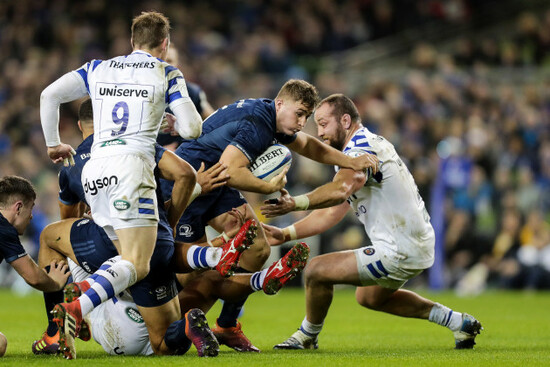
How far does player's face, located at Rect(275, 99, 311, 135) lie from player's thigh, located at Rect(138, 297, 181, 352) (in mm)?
1794

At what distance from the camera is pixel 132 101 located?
6.52 meters

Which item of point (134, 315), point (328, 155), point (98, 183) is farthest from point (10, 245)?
point (328, 155)

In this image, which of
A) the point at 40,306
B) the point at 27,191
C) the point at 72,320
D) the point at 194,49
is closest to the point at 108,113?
the point at 27,191

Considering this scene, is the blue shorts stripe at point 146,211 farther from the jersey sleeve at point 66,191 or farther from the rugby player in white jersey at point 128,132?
the jersey sleeve at point 66,191

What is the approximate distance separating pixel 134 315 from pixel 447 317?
272 cm

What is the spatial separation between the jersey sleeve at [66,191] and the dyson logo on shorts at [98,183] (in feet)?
2.11

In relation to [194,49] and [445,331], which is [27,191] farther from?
[194,49]

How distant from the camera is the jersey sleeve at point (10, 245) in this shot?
6781 millimetres

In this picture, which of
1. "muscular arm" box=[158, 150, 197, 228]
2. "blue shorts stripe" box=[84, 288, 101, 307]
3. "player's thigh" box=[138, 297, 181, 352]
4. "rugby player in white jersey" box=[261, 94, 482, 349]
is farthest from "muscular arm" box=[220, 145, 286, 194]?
"blue shorts stripe" box=[84, 288, 101, 307]

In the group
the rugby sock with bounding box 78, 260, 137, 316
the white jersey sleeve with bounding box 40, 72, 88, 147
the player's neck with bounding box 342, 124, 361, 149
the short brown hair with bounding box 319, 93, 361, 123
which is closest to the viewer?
the rugby sock with bounding box 78, 260, 137, 316

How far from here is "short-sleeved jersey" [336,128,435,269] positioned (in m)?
7.51

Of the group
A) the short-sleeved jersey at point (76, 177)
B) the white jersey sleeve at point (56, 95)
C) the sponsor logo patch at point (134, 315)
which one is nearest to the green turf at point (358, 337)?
the sponsor logo patch at point (134, 315)

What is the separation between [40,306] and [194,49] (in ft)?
30.6

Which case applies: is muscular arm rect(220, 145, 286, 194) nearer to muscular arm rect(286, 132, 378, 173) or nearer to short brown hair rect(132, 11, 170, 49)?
muscular arm rect(286, 132, 378, 173)
